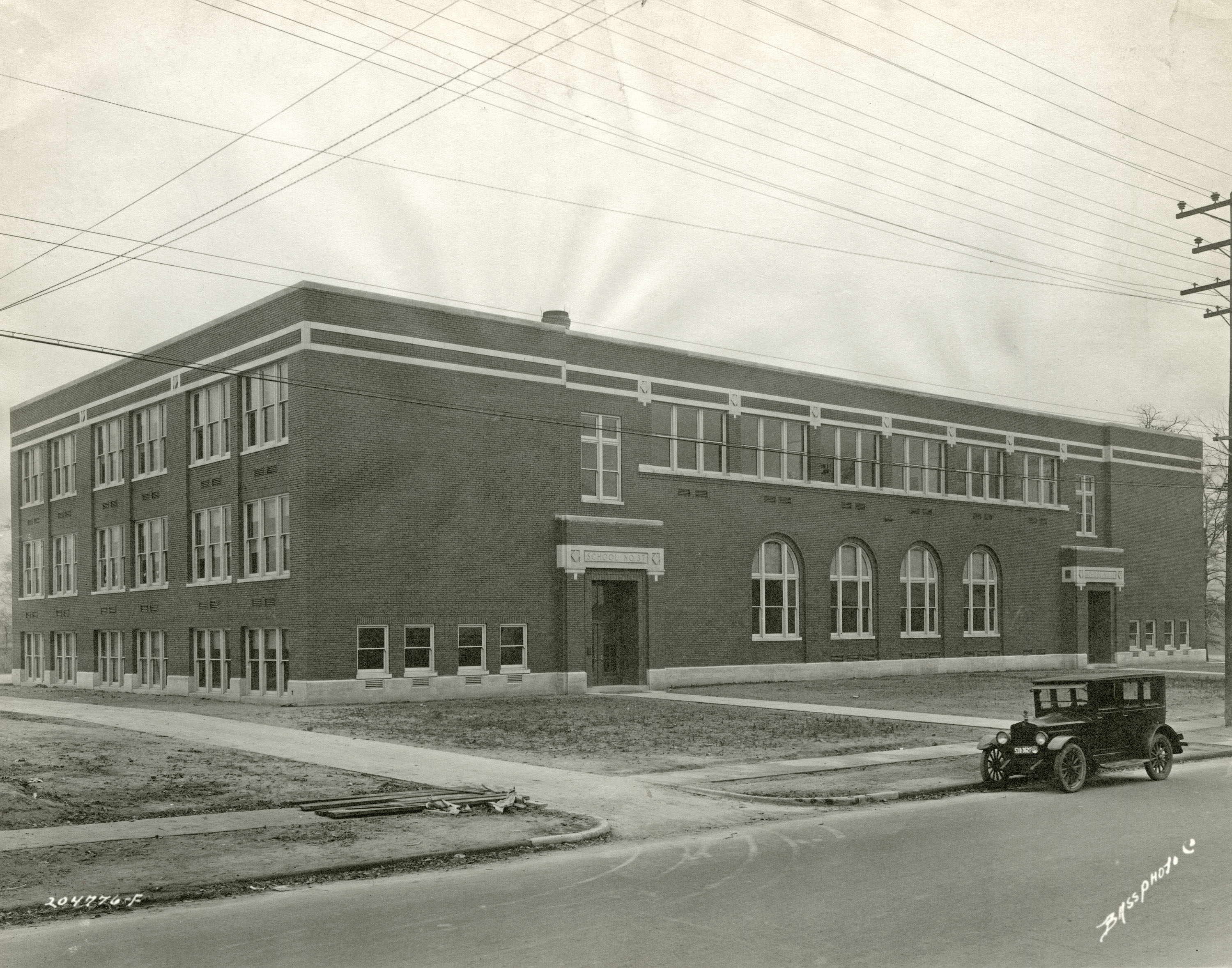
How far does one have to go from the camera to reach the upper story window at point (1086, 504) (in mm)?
52062

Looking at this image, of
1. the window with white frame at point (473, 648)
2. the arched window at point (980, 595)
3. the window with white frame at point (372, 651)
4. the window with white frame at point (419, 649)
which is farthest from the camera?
the arched window at point (980, 595)

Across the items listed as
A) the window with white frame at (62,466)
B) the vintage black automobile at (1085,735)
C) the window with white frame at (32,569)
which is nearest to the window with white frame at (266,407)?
the window with white frame at (62,466)

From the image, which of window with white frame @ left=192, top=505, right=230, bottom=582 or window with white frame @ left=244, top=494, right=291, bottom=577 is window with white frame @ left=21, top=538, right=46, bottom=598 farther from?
window with white frame @ left=244, top=494, right=291, bottom=577

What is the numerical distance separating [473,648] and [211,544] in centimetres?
831

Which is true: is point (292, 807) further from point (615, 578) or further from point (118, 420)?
point (118, 420)

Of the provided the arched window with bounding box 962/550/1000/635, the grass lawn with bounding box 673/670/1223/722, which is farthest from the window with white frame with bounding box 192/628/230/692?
the arched window with bounding box 962/550/1000/635

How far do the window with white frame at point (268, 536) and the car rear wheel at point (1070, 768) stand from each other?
20.7 meters

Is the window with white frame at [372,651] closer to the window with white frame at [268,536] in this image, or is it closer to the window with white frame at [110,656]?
the window with white frame at [268,536]

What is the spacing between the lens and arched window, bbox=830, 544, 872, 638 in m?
42.3

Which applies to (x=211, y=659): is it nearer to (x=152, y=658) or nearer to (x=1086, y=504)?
(x=152, y=658)

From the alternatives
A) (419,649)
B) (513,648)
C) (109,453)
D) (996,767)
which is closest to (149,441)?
(109,453)

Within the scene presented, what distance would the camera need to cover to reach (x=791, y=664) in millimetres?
40562

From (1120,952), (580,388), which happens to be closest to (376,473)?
(580,388)

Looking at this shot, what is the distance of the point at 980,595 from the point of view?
47656 millimetres
